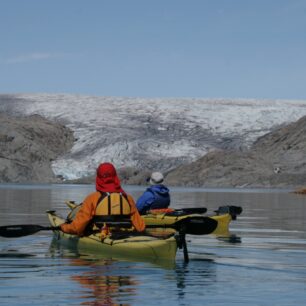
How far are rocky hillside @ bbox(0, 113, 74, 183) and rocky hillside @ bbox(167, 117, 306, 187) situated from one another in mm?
13000

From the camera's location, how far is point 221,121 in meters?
91.6

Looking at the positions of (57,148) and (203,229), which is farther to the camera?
(57,148)

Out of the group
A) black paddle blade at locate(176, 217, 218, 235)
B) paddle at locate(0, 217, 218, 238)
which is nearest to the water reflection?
paddle at locate(0, 217, 218, 238)

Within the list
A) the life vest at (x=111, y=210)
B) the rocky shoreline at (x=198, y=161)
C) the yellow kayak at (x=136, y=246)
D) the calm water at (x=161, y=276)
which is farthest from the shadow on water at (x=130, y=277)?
the rocky shoreline at (x=198, y=161)

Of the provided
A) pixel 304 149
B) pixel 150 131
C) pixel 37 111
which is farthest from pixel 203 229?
pixel 37 111

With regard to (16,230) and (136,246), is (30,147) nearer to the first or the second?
(16,230)

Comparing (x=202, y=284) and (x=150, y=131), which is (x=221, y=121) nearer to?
(x=150, y=131)

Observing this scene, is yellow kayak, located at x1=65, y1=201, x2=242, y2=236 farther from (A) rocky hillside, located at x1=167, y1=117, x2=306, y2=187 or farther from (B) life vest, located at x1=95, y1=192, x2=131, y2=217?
(A) rocky hillside, located at x1=167, y1=117, x2=306, y2=187

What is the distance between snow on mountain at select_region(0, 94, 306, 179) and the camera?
81062 millimetres

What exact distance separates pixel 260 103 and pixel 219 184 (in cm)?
3566

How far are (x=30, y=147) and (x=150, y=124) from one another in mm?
13624

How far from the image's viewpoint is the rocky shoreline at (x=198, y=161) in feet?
227

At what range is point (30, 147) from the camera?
277 ft

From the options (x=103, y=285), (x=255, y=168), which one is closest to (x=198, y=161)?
(x=255, y=168)
